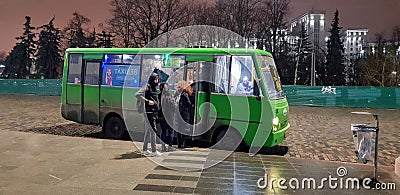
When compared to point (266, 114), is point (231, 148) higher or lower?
lower

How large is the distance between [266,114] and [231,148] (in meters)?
1.25

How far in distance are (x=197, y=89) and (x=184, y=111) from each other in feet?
2.88

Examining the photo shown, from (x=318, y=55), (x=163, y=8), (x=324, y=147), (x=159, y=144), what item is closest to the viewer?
(x=159, y=144)

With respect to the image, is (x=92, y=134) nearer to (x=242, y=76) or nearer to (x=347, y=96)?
(x=242, y=76)

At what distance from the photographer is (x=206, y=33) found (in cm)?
1806

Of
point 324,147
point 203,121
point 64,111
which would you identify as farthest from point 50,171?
point 324,147

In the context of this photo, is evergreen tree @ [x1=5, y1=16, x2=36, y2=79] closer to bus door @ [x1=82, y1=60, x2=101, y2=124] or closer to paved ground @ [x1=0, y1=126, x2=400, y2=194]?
bus door @ [x1=82, y1=60, x2=101, y2=124]

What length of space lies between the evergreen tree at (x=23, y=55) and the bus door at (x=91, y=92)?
5125 centimetres

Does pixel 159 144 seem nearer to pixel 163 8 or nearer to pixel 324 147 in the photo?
pixel 324 147

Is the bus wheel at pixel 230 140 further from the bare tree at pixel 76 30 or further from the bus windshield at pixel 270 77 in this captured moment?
the bare tree at pixel 76 30

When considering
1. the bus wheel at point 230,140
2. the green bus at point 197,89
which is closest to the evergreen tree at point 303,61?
the green bus at point 197,89

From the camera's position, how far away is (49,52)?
184 ft

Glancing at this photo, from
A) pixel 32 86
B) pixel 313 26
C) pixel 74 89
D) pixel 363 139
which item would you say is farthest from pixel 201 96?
pixel 313 26

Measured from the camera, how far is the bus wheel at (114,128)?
11.8 m
